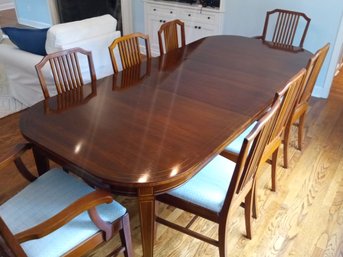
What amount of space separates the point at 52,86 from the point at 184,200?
1.70 m

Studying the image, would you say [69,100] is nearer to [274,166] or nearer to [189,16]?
[274,166]

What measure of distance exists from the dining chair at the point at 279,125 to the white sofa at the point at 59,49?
5.13 feet

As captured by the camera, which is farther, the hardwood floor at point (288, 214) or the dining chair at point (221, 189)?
the hardwood floor at point (288, 214)

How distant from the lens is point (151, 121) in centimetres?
139

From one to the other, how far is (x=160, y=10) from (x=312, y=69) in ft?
8.80

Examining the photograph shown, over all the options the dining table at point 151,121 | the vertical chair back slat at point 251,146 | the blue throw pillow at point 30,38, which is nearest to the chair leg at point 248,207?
the vertical chair back slat at point 251,146

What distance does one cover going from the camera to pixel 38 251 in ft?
3.61

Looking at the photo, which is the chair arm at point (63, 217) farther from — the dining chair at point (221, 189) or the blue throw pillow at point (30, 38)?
the blue throw pillow at point (30, 38)

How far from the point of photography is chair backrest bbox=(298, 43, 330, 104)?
1.64 m

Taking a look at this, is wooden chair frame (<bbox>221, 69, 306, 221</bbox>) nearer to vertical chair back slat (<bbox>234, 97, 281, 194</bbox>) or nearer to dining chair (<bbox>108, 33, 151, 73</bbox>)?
vertical chair back slat (<bbox>234, 97, 281, 194</bbox>)

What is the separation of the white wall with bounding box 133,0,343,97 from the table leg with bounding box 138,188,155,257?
2.73 metres

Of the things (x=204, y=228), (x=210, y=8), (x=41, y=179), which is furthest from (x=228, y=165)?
(x=210, y=8)

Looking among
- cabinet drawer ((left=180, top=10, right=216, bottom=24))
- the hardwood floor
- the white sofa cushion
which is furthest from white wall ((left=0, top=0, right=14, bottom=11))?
the hardwood floor

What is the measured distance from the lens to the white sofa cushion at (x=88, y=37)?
241cm
